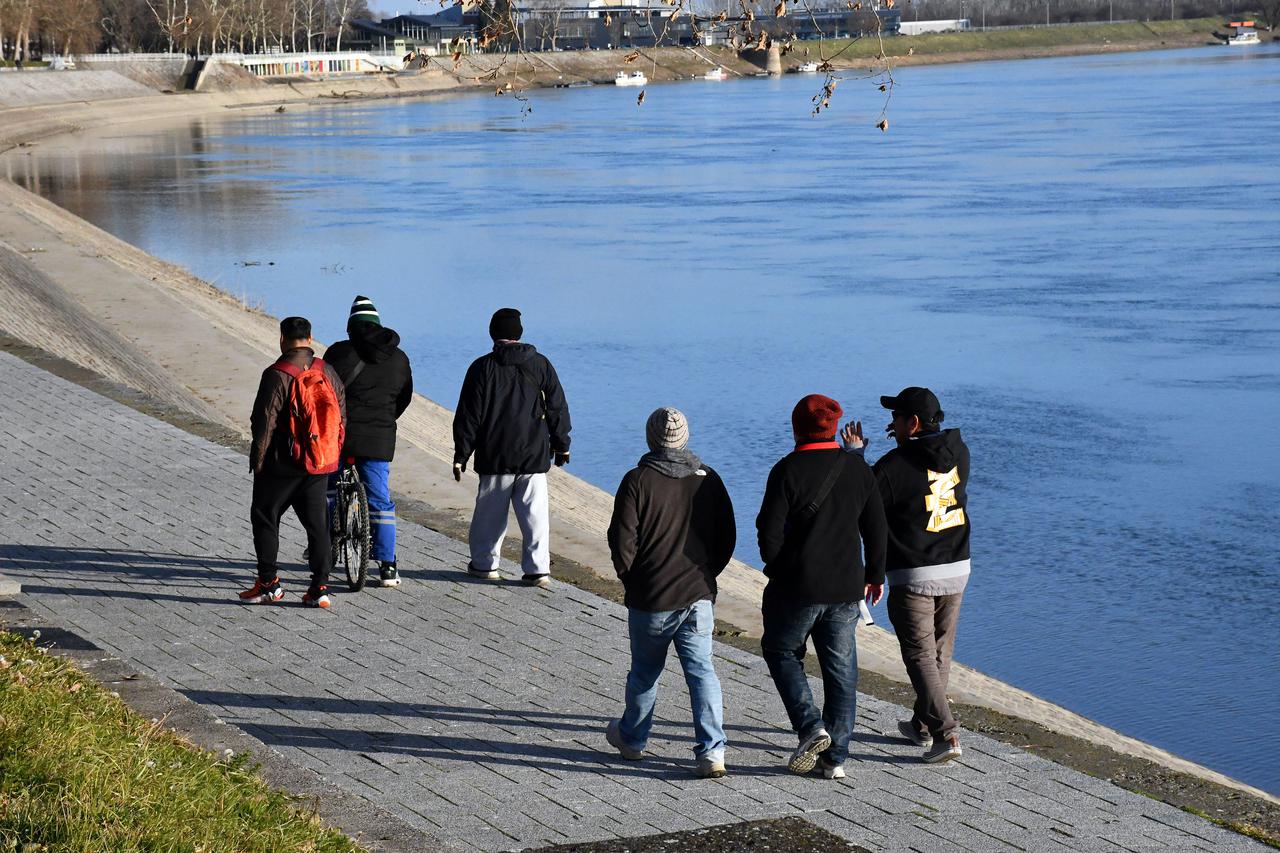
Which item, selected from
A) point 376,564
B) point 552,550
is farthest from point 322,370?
point 552,550

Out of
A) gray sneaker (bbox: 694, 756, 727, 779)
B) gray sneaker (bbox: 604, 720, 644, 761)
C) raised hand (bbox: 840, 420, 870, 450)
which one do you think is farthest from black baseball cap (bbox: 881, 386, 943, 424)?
gray sneaker (bbox: 604, 720, 644, 761)

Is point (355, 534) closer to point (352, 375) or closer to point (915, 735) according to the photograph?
point (352, 375)

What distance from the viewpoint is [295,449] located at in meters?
8.10

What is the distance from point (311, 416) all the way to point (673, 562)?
2.72 meters

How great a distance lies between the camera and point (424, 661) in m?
7.52

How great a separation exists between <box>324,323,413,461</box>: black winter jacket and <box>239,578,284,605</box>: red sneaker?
854 mm

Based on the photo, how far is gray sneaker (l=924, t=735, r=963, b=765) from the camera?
6.41 metres

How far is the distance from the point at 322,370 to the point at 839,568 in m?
3.25

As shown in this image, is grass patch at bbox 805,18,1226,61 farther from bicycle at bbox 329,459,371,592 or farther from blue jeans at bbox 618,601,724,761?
blue jeans at bbox 618,601,724,761

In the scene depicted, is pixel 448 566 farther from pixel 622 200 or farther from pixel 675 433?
pixel 622 200

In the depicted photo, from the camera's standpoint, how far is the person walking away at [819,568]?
600 centimetres

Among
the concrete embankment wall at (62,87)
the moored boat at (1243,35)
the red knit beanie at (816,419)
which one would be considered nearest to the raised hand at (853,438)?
the red knit beanie at (816,419)

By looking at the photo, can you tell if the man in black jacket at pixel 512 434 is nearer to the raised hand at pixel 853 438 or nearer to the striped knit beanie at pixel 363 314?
the striped knit beanie at pixel 363 314

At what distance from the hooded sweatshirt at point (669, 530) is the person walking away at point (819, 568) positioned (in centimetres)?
21
